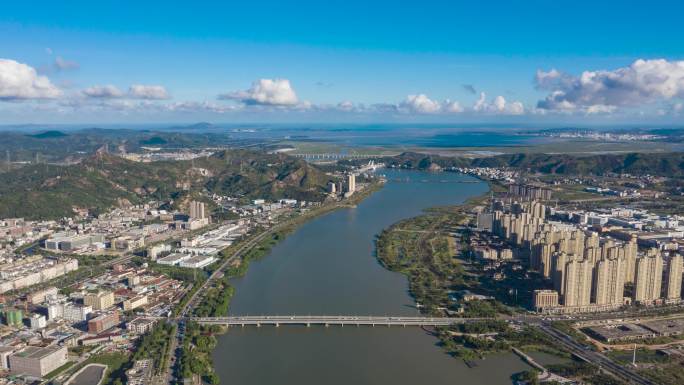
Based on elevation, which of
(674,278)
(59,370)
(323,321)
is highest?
(674,278)

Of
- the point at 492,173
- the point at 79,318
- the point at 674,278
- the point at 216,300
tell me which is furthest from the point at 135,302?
the point at 492,173

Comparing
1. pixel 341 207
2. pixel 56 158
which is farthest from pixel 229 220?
pixel 56 158

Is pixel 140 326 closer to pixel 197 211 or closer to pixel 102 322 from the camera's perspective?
pixel 102 322

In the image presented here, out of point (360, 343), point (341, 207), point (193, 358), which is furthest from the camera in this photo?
point (341, 207)

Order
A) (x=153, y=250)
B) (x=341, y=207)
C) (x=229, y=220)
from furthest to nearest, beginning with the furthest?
1. (x=341, y=207)
2. (x=229, y=220)
3. (x=153, y=250)

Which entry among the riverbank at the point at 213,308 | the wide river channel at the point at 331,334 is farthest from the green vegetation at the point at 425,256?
the riverbank at the point at 213,308

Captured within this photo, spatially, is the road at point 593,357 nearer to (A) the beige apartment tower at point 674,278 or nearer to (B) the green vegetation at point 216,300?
(A) the beige apartment tower at point 674,278

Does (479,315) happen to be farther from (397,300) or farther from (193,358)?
(193,358)
